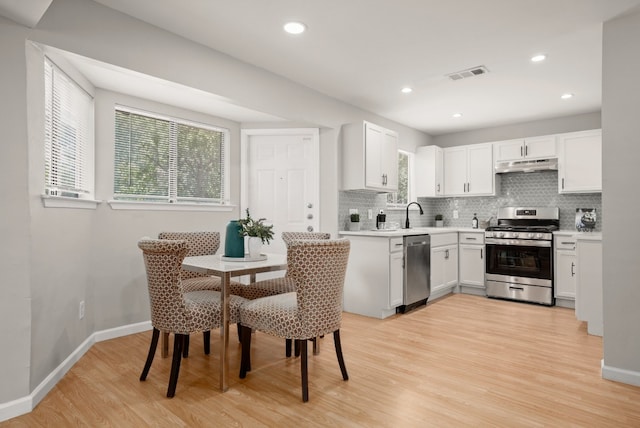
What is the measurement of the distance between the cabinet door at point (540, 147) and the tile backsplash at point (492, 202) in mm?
386

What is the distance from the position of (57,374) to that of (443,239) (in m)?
4.37

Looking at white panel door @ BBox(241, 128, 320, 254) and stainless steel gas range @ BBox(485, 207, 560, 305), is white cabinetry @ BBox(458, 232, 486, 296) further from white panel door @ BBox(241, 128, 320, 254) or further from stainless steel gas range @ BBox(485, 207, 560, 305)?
white panel door @ BBox(241, 128, 320, 254)

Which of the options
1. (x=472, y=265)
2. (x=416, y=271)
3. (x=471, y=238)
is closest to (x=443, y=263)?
(x=472, y=265)

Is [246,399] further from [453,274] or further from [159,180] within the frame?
[453,274]

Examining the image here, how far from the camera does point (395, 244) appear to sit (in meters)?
4.15

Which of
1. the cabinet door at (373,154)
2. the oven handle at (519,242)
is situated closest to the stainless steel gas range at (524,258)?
the oven handle at (519,242)

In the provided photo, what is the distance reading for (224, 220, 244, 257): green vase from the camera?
2.84 meters

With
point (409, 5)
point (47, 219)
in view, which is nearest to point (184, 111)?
point (47, 219)

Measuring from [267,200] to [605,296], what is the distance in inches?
132

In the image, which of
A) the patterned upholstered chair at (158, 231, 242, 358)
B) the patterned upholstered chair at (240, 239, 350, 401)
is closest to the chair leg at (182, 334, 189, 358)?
the patterned upholstered chair at (158, 231, 242, 358)

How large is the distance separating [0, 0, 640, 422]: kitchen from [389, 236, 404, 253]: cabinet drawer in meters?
1.66

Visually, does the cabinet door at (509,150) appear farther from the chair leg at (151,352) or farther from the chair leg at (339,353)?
the chair leg at (151,352)

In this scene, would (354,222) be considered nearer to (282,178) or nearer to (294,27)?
(282,178)

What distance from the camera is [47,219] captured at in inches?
94.1
